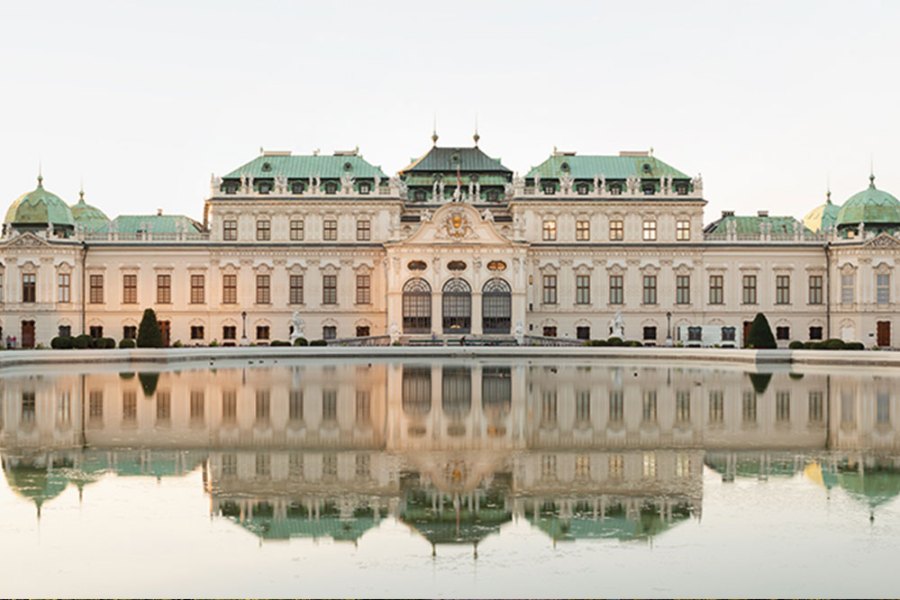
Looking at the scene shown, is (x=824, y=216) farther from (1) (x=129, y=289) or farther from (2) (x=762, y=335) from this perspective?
(1) (x=129, y=289)

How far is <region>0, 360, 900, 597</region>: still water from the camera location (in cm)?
1330

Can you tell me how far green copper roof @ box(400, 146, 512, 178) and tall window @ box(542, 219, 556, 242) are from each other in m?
7.10

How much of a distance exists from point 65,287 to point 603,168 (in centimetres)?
4192

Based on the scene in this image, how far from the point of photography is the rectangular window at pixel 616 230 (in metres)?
83.8

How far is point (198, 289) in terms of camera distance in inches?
3297

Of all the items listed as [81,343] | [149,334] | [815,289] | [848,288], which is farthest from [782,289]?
[81,343]

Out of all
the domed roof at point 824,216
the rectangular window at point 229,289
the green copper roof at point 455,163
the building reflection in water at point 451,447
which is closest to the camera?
the building reflection in water at point 451,447

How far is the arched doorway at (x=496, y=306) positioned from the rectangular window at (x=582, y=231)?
7746 mm

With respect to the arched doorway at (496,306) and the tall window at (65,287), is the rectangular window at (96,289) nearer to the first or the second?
Answer: the tall window at (65,287)

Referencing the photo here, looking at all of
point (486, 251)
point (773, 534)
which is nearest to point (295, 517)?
point (773, 534)

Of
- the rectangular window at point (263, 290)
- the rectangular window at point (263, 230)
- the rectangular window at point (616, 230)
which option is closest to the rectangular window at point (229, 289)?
the rectangular window at point (263, 290)

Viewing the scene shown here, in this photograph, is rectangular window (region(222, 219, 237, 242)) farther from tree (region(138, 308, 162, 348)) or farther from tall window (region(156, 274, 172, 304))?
tree (region(138, 308, 162, 348))

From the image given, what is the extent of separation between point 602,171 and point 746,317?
15.8 metres

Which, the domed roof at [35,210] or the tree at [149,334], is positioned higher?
the domed roof at [35,210]
